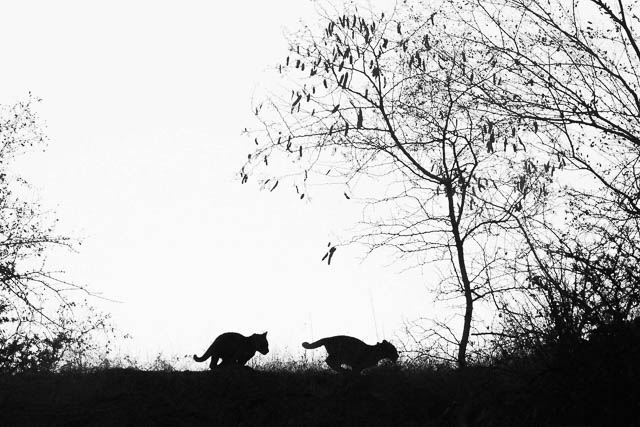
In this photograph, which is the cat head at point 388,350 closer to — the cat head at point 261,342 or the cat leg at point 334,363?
the cat leg at point 334,363

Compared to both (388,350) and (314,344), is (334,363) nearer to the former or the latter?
(314,344)

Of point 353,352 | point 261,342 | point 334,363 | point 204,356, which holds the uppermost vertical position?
point 261,342

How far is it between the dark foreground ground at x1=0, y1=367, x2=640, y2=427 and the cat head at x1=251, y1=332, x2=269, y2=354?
167 centimetres

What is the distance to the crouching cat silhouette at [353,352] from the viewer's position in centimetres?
1084

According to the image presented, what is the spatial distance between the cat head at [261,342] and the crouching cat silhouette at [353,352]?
0.91m

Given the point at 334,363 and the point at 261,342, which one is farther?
the point at 261,342

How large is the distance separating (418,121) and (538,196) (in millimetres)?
2588

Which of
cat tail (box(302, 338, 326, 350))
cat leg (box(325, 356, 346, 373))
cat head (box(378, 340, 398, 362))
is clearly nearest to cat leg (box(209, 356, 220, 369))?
cat tail (box(302, 338, 326, 350))

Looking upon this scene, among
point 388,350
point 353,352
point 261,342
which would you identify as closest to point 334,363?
point 353,352

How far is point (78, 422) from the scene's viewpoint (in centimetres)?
817

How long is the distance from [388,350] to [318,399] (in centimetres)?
287

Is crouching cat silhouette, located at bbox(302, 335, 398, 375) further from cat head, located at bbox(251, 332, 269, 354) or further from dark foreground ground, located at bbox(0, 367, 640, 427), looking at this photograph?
cat head, located at bbox(251, 332, 269, 354)

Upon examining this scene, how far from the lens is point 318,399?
8.65m

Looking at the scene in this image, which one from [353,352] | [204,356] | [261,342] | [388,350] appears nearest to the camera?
[353,352]
